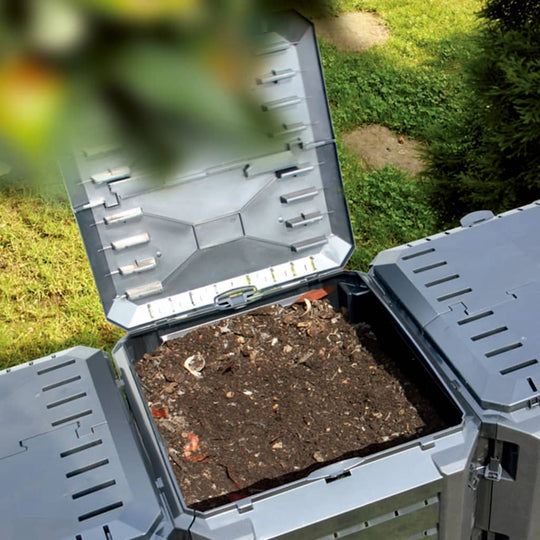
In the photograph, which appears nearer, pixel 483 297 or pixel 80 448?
pixel 80 448

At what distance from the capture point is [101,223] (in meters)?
2.61

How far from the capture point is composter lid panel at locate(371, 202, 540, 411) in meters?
2.10

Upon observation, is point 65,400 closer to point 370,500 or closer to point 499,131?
point 370,500

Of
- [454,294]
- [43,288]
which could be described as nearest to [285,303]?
[454,294]

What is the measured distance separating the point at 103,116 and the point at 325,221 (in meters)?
2.14

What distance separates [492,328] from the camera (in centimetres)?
225

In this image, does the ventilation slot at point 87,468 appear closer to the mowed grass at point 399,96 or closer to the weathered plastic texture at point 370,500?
the weathered plastic texture at point 370,500

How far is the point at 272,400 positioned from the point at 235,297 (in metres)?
0.44

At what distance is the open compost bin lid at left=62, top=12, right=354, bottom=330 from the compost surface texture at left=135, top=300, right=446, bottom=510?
150 millimetres

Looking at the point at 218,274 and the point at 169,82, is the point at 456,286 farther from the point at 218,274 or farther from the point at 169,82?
the point at 169,82

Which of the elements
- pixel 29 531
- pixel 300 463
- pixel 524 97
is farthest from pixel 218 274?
pixel 524 97

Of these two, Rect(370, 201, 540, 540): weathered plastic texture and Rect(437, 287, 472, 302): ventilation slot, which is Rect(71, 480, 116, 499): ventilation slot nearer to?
Rect(370, 201, 540, 540): weathered plastic texture

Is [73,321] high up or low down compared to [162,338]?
up

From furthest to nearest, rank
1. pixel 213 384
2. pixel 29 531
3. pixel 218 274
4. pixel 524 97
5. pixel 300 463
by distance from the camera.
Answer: pixel 524 97, pixel 218 274, pixel 213 384, pixel 300 463, pixel 29 531
